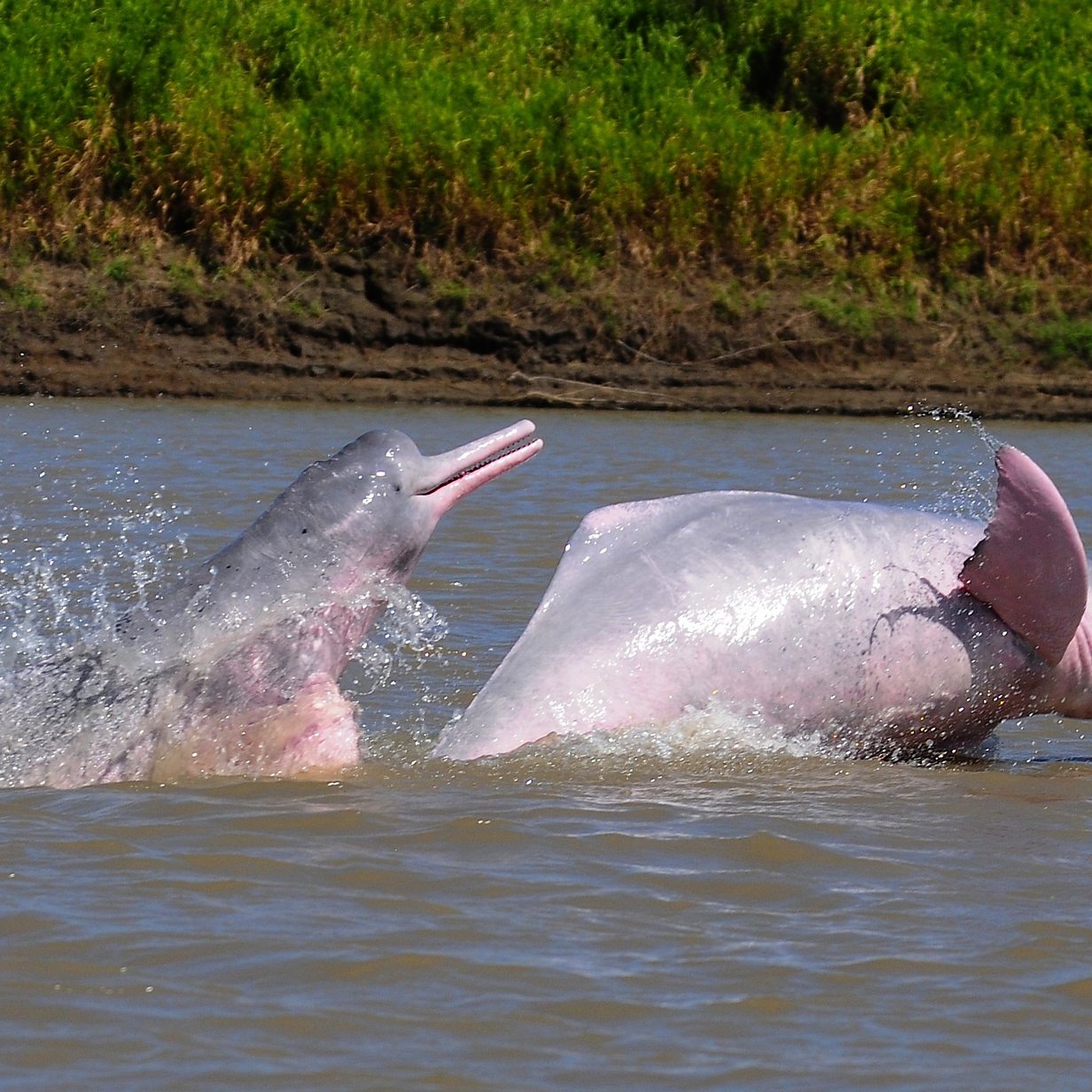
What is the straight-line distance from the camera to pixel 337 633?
562 centimetres

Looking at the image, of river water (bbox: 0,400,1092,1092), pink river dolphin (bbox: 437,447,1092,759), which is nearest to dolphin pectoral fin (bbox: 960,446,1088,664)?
pink river dolphin (bbox: 437,447,1092,759)

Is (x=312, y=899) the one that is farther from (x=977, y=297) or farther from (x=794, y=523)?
(x=977, y=297)

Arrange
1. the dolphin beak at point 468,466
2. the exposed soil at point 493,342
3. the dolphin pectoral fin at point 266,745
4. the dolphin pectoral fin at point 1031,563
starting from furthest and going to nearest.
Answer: the exposed soil at point 493,342, the dolphin beak at point 468,466, the dolphin pectoral fin at point 1031,563, the dolphin pectoral fin at point 266,745

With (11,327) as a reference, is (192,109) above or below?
above

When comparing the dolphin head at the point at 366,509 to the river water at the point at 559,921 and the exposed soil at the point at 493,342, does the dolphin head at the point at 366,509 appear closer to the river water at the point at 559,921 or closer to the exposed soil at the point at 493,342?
the river water at the point at 559,921

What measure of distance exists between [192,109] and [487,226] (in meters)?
3.31

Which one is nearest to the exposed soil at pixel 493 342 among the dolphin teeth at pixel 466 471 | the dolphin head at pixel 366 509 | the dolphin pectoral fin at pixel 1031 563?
the dolphin teeth at pixel 466 471

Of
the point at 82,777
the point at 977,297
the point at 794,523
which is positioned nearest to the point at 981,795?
the point at 794,523

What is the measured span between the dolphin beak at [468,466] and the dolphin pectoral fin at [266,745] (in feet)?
2.39

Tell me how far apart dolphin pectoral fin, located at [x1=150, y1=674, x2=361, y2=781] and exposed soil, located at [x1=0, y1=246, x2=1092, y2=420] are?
1250 cm

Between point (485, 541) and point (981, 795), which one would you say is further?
point (485, 541)

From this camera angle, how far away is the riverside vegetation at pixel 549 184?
1959 cm

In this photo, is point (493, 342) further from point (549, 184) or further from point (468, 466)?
point (468, 466)

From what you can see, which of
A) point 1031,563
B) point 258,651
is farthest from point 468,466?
point 1031,563
